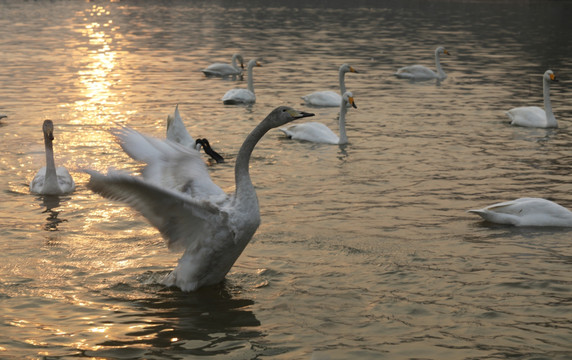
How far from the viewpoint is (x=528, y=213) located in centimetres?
1102

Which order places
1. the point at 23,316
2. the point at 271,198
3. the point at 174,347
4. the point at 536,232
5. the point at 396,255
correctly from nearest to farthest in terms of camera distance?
the point at 174,347, the point at 23,316, the point at 396,255, the point at 536,232, the point at 271,198

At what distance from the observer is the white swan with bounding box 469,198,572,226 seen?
35.8 feet

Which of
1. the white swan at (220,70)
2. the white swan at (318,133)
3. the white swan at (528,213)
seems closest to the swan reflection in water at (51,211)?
the white swan at (528,213)

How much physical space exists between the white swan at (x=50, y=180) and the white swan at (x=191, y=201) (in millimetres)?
3858

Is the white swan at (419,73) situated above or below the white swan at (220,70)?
below

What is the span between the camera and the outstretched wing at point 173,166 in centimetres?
877

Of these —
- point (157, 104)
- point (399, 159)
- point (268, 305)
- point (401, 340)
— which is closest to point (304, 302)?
point (268, 305)

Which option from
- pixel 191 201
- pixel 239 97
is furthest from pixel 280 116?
pixel 239 97

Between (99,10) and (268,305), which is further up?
(99,10)

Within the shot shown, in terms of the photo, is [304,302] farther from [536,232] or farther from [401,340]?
[536,232]

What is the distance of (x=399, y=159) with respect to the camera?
15.4 metres

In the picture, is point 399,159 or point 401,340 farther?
point 399,159

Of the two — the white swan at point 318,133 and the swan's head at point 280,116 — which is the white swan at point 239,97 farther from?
the swan's head at point 280,116

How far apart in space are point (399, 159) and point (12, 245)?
732cm
